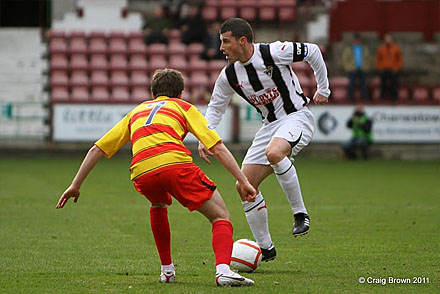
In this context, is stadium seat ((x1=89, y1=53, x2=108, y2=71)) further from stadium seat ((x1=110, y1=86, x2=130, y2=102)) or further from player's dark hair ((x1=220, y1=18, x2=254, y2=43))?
player's dark hair ((x1=220, y1=18, x2=254, y2=43))

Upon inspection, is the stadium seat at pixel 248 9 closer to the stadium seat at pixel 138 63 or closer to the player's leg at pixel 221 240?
the stadium seat at pixel 138 63

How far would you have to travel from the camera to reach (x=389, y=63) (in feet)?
81.5

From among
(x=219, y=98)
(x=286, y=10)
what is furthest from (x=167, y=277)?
(x=286, y=10)

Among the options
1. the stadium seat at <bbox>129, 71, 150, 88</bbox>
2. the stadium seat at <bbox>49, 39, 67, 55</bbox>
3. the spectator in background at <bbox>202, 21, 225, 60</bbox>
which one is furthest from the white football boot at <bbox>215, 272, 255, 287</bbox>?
the stadium seat at <bbox>49, 39, 67, 55</bbox>

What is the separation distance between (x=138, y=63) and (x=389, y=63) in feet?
23.2

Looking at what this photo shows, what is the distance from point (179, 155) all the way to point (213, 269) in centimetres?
143

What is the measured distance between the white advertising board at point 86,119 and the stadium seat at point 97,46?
11.0 ft

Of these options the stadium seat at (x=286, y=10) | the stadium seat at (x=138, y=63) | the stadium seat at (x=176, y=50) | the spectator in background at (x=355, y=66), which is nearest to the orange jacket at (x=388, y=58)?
the spectator in background at (x=355, y=66)

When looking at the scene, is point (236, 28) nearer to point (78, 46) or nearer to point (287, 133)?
point (287, 133)

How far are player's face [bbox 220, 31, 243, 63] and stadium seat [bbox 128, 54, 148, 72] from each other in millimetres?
18483

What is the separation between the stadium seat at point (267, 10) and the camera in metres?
27.6

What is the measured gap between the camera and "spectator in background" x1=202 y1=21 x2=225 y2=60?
25.8 meters

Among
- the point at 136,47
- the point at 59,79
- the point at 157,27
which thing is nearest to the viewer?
the point at 59,79

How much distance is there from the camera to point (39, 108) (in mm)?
23359
